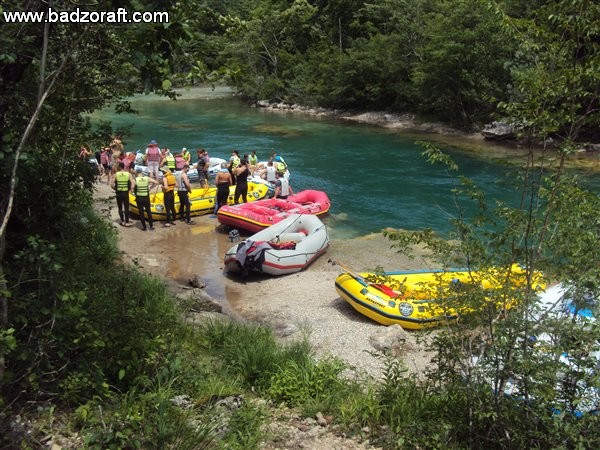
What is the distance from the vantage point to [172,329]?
5645mm

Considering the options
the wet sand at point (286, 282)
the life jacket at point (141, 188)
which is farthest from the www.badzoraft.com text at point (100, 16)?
the life jacket at point (141, 188)

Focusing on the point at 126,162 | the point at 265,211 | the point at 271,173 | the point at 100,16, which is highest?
the point at 100,16

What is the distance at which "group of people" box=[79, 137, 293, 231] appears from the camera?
1335cm

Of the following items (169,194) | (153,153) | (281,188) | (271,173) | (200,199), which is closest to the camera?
(169,194)

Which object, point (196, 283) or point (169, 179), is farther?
point (169, 179)

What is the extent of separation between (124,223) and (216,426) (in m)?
10.9

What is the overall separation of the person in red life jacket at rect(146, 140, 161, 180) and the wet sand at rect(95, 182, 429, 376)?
2423mm

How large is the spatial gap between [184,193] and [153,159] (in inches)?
137

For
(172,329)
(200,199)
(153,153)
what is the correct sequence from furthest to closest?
1. (153,153)
2. (200,199)
3. (172,329)

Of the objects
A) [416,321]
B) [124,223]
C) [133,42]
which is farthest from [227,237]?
[133,42]

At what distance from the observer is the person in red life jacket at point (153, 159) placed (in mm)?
16922

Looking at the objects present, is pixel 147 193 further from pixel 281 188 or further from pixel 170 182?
pixel 281 188

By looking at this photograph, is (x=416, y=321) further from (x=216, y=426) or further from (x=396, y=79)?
(x=396, y=79)

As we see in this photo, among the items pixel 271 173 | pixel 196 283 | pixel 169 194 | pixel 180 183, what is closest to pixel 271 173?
pixel 271 173
